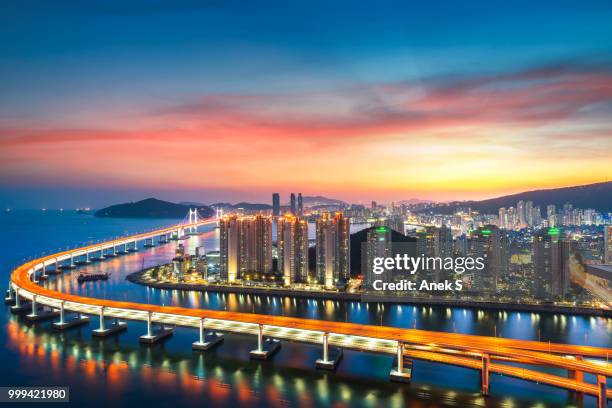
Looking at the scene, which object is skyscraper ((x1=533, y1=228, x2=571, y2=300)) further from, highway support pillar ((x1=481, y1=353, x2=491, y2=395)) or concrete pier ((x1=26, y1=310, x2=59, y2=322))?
concrete pier ((x1=26, y1=310, x2=59, y2=322))

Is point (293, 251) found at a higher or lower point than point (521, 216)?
lower

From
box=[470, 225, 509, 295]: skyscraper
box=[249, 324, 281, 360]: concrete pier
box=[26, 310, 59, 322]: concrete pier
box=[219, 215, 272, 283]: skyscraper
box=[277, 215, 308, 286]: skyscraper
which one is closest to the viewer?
box=[249, 324, 281, 360]: concrete pier

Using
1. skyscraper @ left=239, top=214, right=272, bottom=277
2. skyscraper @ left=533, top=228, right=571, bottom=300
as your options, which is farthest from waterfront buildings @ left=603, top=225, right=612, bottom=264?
skyscraper @ left=239, top=214, right=272, bottom=277

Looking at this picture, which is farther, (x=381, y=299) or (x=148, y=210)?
(x=148, y=210)

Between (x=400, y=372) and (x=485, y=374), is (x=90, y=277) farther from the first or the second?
(x=485, y=374)

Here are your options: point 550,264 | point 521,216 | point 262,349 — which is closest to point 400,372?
point 262,349

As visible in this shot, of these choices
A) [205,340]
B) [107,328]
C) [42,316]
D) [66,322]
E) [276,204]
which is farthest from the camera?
[276,204]
